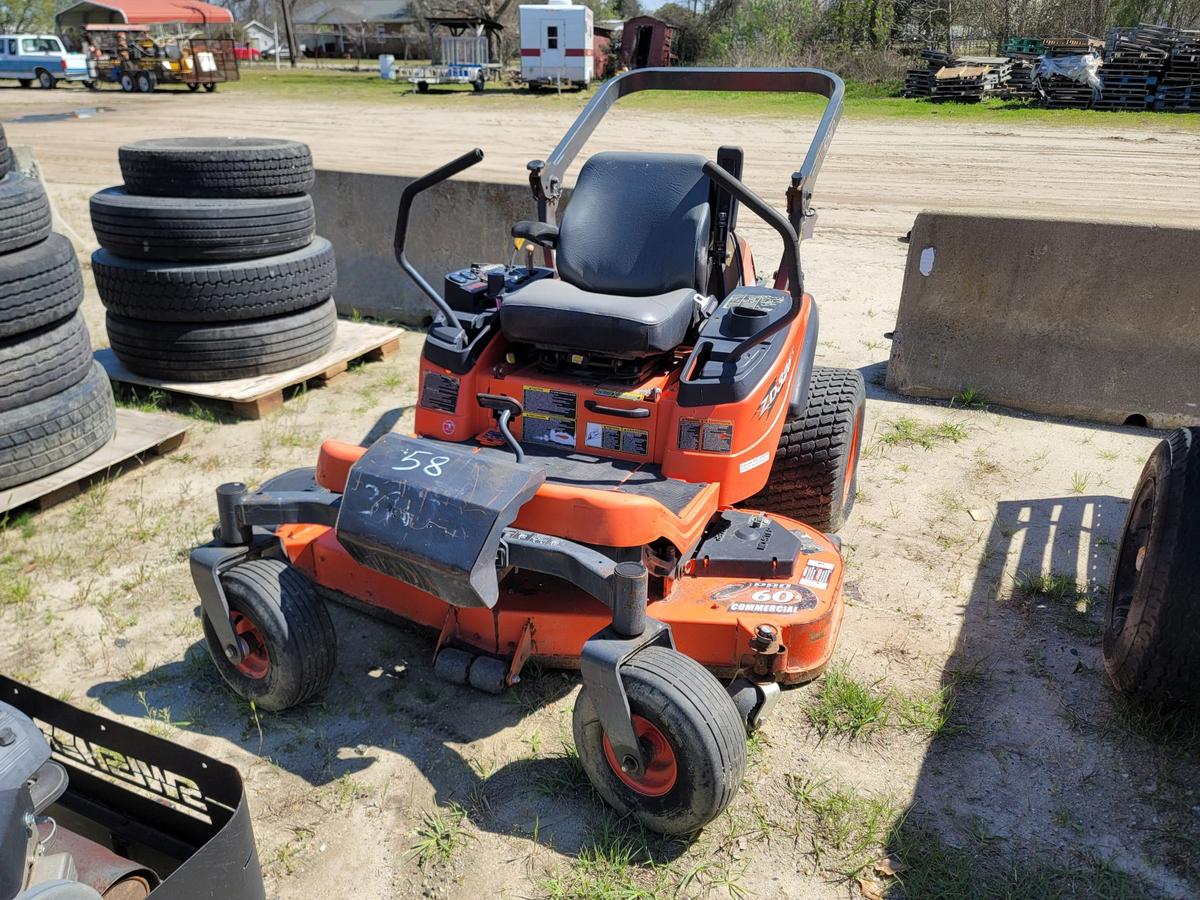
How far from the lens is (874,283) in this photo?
784 cm

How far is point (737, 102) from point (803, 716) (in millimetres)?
20469

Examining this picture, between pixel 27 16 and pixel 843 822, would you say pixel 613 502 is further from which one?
pixel 27 16

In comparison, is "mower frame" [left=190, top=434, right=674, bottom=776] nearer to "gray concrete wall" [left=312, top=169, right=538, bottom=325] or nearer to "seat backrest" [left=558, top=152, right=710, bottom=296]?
"seat backrest" [left=558, top=152, right=710, bottom=296]

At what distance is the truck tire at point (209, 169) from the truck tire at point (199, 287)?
38cm

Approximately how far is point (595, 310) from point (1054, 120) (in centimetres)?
1630

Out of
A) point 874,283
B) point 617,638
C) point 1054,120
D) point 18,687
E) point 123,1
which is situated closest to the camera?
point 18,687

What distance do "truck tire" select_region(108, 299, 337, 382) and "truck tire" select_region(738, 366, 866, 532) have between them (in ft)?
9.86

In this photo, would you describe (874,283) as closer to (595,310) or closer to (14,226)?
(595,310)

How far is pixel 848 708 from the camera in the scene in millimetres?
3217

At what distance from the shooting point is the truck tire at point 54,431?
4.35 m

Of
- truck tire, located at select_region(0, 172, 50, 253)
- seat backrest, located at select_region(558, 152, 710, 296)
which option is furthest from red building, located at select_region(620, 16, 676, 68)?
seat backrest, located at select_region(558, 152, 710, 296)

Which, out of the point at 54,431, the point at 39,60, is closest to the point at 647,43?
the point at 39,60

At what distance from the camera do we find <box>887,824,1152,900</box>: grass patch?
253 centimetres

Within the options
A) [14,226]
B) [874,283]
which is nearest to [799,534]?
[14,226]
